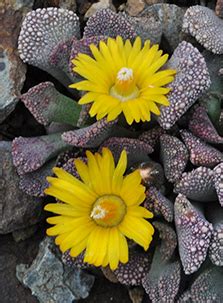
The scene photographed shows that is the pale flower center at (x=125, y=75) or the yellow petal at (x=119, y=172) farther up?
the pale flower center at (x=125, y=75)

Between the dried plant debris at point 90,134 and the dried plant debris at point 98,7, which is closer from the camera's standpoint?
the dried plant debris at point 90,134

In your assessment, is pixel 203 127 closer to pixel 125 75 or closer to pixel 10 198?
pixel 125 75

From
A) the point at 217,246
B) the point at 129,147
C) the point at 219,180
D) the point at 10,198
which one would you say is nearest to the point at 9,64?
the point at 10,198

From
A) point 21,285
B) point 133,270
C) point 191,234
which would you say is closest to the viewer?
point 191,234

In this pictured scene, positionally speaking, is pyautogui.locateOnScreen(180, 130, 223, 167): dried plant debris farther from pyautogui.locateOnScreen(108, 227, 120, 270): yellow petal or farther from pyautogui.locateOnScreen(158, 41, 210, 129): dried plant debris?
pyautogui.locateOnScreen(108, 227, 120, 270): yellow petal

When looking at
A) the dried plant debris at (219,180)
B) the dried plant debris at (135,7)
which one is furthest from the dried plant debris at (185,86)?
the dried plant debris at (135,7)

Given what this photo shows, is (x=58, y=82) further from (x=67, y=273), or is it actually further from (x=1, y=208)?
(x=67, y=273)

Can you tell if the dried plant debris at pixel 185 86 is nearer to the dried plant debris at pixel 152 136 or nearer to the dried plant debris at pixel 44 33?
the dried plant debris at pixel 152 136
